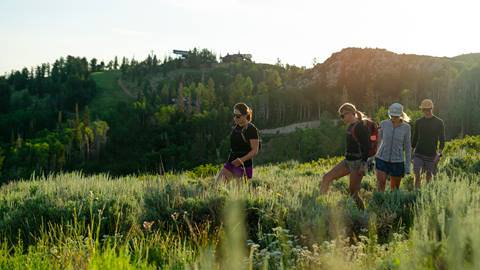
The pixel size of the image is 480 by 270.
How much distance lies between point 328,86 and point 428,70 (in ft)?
75.9

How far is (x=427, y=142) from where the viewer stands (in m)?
9.03

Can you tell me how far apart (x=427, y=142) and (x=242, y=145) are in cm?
345

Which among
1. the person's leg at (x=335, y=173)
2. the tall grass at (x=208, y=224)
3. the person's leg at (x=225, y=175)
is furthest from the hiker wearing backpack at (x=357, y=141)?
the person's leg at (x=225, y=175)

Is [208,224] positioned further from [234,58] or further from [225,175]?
[234,58]

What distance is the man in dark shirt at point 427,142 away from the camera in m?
8.96

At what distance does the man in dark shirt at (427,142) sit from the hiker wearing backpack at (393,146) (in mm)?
696

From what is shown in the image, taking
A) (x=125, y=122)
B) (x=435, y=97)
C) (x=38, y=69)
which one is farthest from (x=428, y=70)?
(x=38, y=69)

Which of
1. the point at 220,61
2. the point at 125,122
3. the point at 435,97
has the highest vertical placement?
the point at 220,61

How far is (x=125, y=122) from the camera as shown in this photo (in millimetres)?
108562

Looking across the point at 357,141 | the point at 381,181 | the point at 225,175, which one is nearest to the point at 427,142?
the point at 381,181

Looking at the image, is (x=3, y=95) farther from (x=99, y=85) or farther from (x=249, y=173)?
(x=249, y=173)

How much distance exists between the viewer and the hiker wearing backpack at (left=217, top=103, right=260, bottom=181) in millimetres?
8148

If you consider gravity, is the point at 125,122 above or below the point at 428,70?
below

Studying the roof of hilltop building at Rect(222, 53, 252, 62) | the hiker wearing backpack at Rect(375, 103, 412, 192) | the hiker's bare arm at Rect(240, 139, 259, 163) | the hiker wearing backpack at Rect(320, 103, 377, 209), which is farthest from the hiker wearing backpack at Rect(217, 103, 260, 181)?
the roof of hilltop building at Rect(222, 53, 252, 62)
